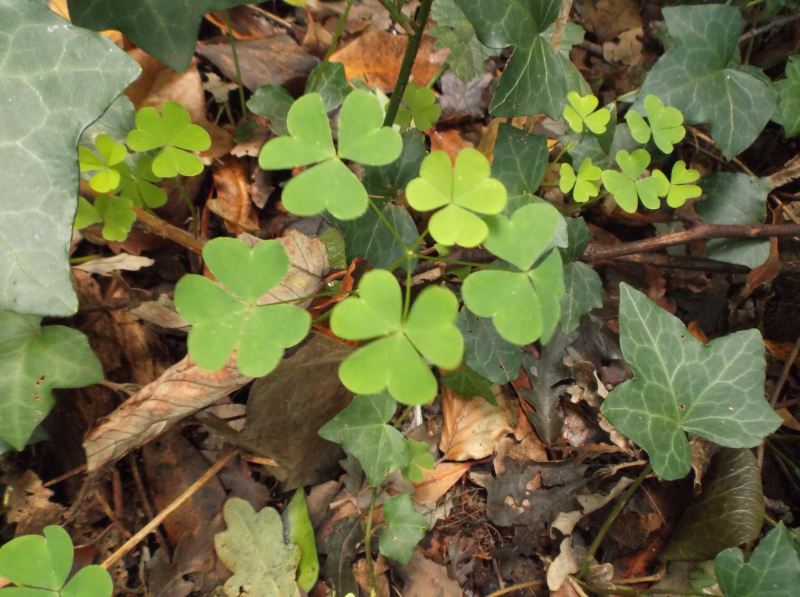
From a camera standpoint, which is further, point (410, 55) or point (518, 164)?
point (518, 164)

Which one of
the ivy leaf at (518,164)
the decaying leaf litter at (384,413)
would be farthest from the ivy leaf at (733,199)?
the ivy leaf at (518,164)

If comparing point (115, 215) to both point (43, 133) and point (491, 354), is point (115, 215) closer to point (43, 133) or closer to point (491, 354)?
point (43, 133)

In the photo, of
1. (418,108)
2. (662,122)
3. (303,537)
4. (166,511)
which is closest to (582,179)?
(662,122)

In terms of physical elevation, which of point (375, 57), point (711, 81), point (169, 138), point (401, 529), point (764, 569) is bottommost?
point (401, 529)

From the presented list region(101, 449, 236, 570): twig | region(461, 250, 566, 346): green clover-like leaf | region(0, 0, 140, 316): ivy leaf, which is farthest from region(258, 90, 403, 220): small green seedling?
region(101, 449, 236, 570): twig

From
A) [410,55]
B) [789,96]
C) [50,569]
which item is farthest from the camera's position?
[789,96]

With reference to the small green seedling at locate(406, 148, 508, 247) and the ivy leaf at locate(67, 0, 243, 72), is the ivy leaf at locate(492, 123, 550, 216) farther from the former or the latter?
the ivy leaf at locate(67, 0, 243, 72)

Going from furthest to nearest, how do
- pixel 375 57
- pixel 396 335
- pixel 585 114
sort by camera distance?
pixel 375 57
pixel 585 114
pixel 396 335
